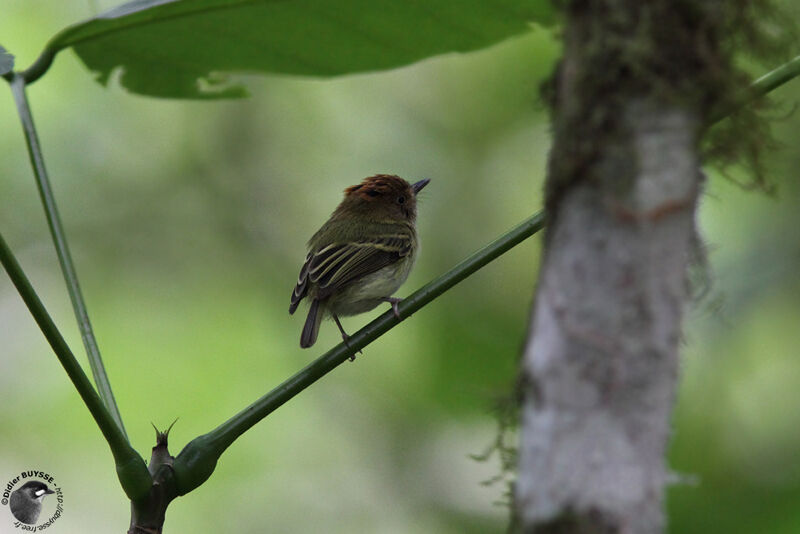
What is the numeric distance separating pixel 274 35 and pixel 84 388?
1.43 meters

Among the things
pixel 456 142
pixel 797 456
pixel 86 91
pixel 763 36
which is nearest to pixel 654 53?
pixel 763 36

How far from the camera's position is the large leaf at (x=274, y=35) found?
2836mm

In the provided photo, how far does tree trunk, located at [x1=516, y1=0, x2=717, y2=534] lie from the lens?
1.22 m

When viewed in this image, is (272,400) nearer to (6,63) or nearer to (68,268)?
(68,268)

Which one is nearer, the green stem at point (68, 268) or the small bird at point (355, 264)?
the green stem at point (68, 268)

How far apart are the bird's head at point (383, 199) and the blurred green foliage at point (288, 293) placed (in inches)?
23.7

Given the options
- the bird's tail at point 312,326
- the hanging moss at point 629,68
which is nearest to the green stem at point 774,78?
the hanging moss at point 629,68

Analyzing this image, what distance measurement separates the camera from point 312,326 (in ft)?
14.6

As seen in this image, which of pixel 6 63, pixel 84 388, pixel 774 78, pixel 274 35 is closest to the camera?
pixel 774 78

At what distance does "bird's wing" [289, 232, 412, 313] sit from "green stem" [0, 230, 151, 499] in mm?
2211

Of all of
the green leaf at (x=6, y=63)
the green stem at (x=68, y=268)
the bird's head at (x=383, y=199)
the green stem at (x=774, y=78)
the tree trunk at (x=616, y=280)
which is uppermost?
the bird's head at (x=383, y=199)

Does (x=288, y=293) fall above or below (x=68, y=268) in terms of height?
above

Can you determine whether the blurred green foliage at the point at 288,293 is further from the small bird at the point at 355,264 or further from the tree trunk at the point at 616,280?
the tree trunk at the point at 616,280

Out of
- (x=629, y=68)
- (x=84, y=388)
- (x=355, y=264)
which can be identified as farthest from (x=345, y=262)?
(x=629, y=68)
